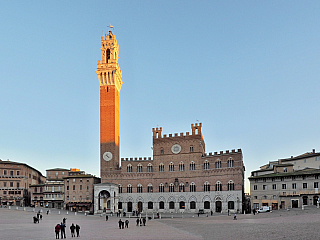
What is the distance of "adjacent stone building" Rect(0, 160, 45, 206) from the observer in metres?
81.9

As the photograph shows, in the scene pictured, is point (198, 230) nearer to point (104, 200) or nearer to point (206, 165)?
point (206, 165)

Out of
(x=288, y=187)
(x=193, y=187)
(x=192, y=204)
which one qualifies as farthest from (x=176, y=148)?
(x=288, y=187)

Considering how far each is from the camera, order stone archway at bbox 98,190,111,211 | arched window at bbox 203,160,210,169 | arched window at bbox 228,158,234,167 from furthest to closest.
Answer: stone archway at bbox 98,190,111,211 → arched window at bbox 203,160,210,169 → arched window at bbox 228,158,234,167

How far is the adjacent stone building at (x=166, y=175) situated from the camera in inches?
2852

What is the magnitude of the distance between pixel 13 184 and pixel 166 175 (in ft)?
124

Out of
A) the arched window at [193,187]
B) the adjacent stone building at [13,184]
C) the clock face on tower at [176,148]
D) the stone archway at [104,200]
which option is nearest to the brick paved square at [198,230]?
the arched window at [193,187]

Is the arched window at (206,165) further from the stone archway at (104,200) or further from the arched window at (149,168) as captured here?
the stone archway at (104,200)

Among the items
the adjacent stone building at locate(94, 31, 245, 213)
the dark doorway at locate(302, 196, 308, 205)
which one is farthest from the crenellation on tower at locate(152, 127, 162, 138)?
the dark doorway at locate(302, 196, 308, 205)

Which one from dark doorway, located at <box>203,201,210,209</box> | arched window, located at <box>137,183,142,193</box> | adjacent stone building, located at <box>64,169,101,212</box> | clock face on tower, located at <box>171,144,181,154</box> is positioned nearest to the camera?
dark doorway, located at <box>203,201,210,209</box>

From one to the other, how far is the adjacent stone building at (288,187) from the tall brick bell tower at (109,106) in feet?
107

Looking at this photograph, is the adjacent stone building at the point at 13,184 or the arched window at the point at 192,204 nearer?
the arched window at the point at 192,204

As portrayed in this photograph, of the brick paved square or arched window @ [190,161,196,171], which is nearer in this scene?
the brick paved square

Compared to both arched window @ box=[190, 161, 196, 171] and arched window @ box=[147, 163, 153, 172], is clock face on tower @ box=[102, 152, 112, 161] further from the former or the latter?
arched window @ box=[190, 161, 196, 171]

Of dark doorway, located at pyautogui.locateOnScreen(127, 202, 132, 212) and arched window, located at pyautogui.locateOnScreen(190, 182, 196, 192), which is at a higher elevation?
Answer: arched window, located at pyautogui.locateOnScreen(190, 182, 196, 192)
